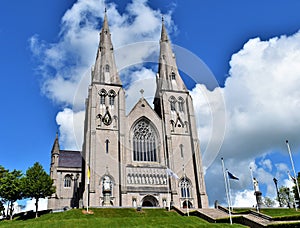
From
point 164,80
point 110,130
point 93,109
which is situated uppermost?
point 164,80

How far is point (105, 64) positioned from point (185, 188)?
31230 millimetres

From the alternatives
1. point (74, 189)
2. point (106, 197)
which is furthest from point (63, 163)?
point (106, 197)

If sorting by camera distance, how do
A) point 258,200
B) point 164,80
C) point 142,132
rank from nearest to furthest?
1. point 258,200
2. point 142,132
3. point 164,80

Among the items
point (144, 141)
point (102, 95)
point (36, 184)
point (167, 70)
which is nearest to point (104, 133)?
point (144, 141)

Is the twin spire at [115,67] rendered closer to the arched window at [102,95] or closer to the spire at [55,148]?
the arched window at [102,95]

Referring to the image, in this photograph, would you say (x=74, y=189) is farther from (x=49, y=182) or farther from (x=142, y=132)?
(x=142, y=132)

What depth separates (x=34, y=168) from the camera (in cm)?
5162

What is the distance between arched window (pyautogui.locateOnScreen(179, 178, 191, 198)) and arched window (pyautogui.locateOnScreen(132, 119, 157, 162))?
6.72 meters

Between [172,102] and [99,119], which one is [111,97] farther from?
[172,102]

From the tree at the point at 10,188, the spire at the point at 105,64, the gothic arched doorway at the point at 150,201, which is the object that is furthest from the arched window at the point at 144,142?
the tree at the point at 10,188

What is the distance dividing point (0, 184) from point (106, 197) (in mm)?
21873

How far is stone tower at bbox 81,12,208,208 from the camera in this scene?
51125 mm

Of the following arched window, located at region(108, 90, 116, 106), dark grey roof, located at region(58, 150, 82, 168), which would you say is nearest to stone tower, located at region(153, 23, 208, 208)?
arched window, located at region(108, 90, 116, 106)

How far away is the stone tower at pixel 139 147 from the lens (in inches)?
2013
